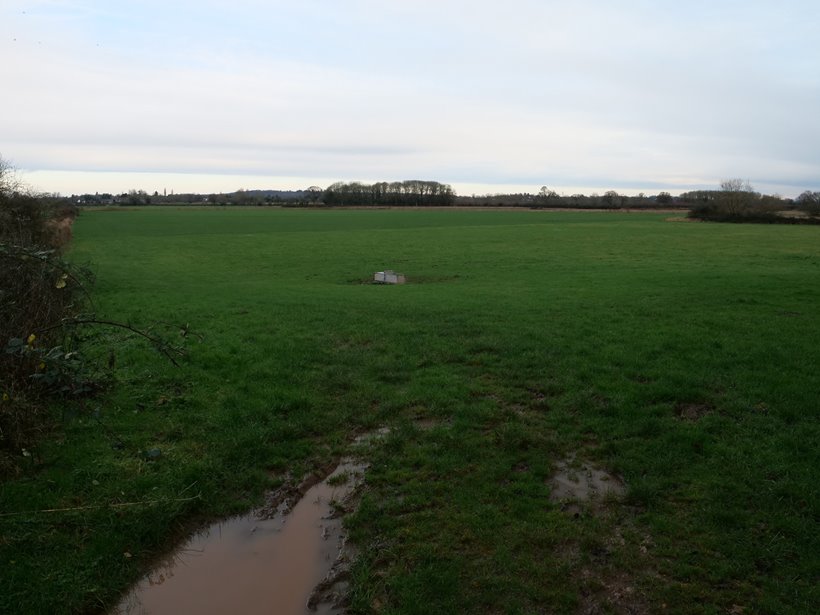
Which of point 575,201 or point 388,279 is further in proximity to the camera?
point 575,201

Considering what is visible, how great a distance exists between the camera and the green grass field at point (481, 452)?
4.57 metres

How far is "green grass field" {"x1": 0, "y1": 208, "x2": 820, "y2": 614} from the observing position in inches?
180

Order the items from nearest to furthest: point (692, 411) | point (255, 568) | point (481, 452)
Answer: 1. point (255, 568)
2. point (481, 452)
3. point (692, 411)

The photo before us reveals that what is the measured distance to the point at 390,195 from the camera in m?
145

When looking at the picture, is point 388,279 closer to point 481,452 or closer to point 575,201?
point 481,452

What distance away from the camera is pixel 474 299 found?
56.7 feet

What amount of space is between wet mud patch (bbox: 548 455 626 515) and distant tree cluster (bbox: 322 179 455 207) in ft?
443

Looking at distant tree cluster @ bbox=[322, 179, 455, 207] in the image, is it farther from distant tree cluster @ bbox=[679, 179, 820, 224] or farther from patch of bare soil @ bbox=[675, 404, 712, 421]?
patch of bare soil @ bbox=[675, 404, 712, 421]

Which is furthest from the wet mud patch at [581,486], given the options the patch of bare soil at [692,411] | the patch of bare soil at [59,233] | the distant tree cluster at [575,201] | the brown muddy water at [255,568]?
the distant tree cluster at [575,201]

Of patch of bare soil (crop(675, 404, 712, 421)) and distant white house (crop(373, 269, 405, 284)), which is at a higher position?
distant white house (crop(373, 269, 405, 284))

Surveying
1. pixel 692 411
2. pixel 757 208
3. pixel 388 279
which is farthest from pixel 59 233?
pixel 757 208

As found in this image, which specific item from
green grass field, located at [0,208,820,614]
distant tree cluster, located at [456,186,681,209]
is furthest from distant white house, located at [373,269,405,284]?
distant tree cluster, located at [456,186,681,209]

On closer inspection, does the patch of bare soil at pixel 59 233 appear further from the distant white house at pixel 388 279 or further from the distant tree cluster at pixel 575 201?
the distant tree cluster at pixel 575 201

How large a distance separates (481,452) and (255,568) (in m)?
2.81
